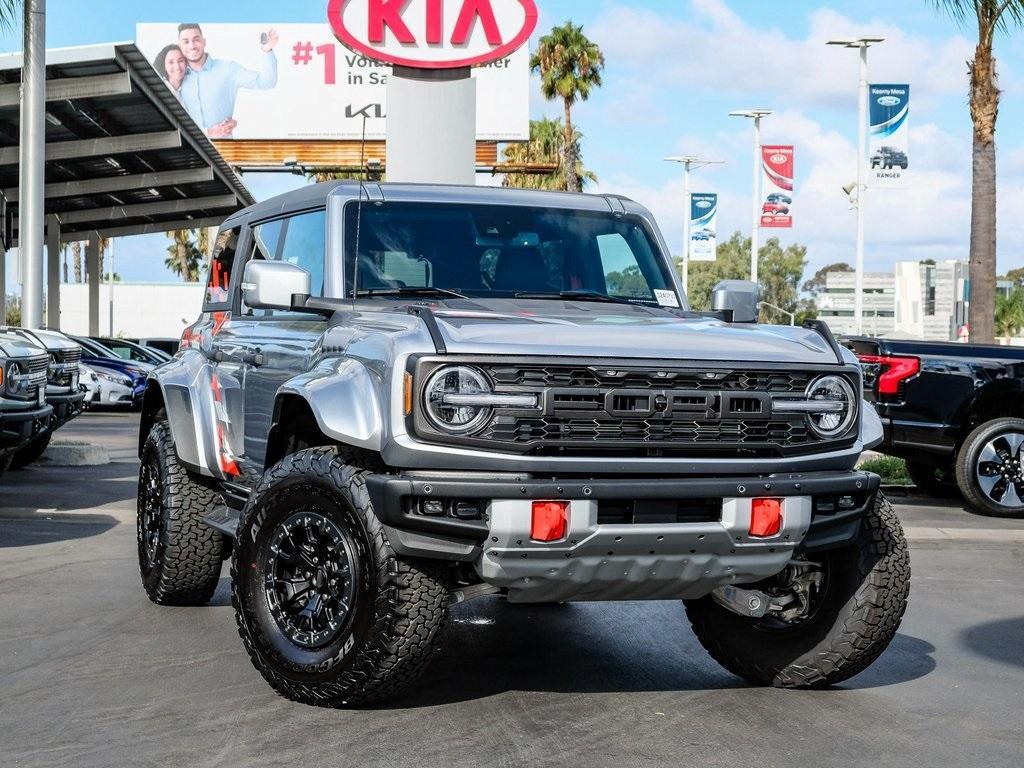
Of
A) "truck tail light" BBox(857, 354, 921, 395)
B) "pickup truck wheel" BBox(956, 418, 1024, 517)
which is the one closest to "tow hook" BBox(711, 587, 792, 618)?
"truck tail light" BBox(857, 354, 921, 395)

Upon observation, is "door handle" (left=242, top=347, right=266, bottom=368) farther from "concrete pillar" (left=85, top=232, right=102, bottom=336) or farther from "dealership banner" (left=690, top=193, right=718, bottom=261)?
"dealership banner" (left=690, top=193, right=718, bottom=261)

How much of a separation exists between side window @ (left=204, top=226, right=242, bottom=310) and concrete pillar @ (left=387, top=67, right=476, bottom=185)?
351 inches

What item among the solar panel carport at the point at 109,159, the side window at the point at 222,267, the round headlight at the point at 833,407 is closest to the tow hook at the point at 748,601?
the round headlight at the point at 833,407

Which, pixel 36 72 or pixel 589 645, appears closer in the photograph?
pixel 589 645

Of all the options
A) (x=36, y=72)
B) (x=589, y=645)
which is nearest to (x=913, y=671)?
(x=589, y=645)

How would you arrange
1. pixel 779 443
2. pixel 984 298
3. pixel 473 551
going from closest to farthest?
pixel 473 551, pixel 779 443, pixel 984 298

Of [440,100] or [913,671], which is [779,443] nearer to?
[913,671]

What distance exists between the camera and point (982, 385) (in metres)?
12.1

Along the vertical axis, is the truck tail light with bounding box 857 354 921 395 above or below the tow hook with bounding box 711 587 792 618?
above

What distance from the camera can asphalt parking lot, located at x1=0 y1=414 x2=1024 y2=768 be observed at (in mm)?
4941

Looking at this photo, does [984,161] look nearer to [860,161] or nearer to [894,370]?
[894,370]

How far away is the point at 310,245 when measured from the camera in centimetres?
671

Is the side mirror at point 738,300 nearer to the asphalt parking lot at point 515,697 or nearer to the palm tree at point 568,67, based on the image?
the asphalt parking lot at point 515,697

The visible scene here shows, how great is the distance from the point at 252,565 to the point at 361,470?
0.72m
